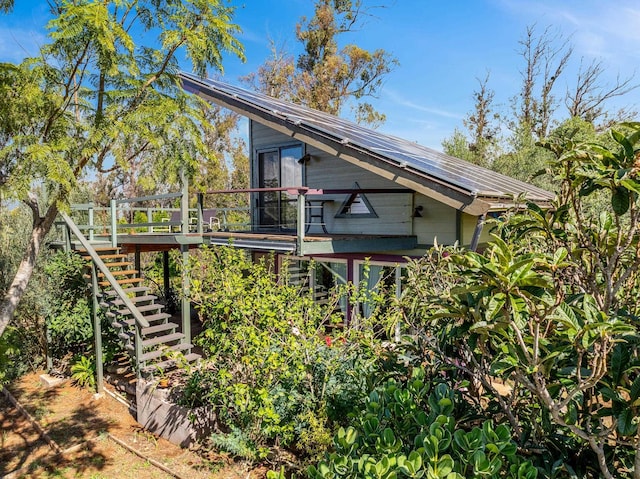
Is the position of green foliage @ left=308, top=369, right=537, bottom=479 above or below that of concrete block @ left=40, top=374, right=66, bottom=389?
above

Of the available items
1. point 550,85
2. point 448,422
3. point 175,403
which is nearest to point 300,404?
point 175,403

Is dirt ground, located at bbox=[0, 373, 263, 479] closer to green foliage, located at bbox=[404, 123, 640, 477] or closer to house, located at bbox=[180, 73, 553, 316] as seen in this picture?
house, located at bbox=[180, 73, 553, 316]

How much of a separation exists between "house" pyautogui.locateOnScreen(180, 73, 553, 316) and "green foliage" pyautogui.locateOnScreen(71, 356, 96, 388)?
325 cm

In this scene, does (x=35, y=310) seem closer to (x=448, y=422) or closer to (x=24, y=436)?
(x=24, y=436)

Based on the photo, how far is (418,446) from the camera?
230 centimetres

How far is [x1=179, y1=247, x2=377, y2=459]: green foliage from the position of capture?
14.8 ft

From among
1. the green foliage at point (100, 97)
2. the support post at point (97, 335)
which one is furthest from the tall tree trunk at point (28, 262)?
the support post at point (97, 335)

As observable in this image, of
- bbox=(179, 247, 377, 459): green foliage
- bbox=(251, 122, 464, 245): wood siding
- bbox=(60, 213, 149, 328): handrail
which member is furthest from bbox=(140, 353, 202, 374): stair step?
bbox=(251, 122, 464, 245): wood siding

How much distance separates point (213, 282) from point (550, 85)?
81.8ft

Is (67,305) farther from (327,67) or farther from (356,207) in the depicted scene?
(327,67)

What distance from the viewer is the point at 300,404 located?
4.81 meters

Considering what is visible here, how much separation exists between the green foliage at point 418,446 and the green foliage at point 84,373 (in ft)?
23.0

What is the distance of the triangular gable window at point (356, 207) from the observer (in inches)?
343

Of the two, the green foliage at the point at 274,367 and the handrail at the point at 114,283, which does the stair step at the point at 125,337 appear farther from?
the green foliage at the point at 274,367
